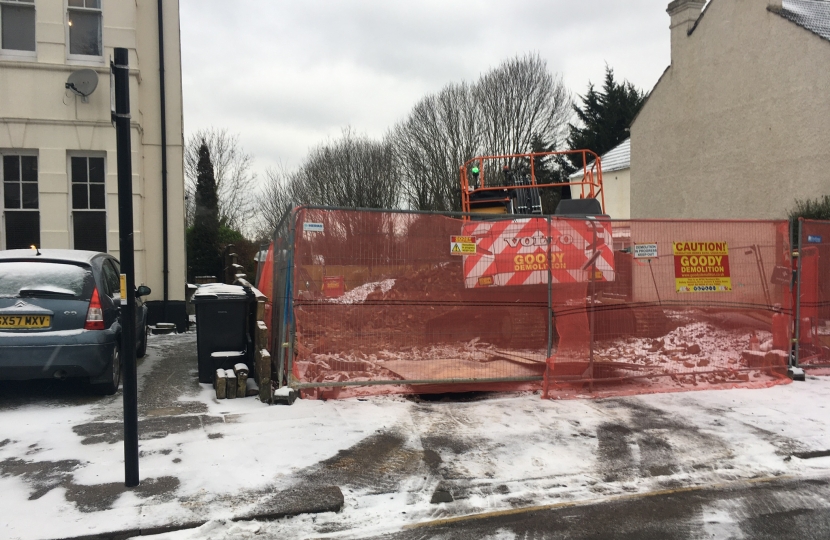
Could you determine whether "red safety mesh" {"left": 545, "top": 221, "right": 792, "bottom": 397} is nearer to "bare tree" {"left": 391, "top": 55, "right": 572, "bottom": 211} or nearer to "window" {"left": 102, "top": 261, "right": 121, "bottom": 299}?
"window" {"left": 102, "top": 261, "right": 121, "bottom": 299}

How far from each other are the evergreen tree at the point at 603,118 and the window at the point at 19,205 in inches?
1244

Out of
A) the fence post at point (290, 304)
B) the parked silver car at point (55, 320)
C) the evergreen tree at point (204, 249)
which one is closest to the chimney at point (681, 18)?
the evergreen tree at point (204, 249)

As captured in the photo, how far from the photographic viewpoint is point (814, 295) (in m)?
8.52

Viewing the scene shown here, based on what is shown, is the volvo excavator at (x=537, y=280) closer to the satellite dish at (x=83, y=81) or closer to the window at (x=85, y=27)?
the satellite dish at (x=83, y=81)

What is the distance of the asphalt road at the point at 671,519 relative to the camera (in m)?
4.02

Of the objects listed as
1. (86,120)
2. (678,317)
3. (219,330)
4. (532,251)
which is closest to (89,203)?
(86,120)

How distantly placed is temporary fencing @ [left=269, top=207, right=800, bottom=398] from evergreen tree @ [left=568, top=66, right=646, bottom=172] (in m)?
31.5

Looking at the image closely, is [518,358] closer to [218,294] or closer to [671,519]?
[671,519]

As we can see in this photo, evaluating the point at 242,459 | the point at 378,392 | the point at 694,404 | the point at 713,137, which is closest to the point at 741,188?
the point at 713,137

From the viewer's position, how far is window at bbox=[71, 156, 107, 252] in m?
12.1

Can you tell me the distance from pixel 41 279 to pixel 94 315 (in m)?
0.66

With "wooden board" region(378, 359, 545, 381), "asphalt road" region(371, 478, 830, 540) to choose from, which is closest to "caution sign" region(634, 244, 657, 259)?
"wooden board" region(378, 359, 545, 381)

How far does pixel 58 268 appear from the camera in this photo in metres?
6.86

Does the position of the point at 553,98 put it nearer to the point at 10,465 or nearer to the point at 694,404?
the point at 694,404
